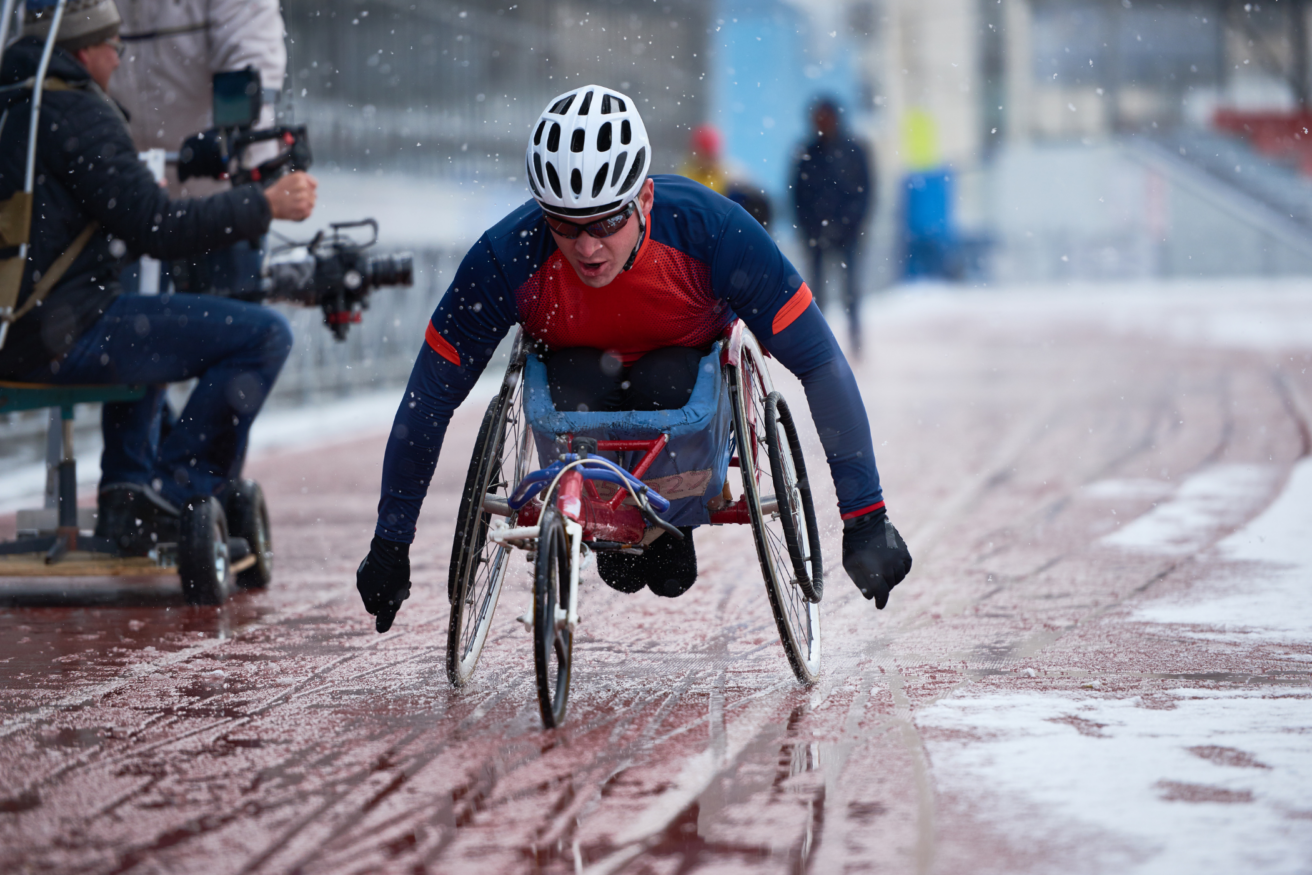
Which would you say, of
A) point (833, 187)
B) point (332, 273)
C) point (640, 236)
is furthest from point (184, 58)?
point (833, 187)

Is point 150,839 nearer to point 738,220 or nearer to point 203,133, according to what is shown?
point 738,220

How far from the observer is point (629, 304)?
4.98 metres

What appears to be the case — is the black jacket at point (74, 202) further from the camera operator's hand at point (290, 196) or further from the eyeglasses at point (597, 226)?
the eyeglasses at point (597, 226)

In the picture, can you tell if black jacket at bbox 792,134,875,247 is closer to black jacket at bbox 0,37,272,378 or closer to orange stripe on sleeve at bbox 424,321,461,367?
black jacket at bbox 0,37,272,378

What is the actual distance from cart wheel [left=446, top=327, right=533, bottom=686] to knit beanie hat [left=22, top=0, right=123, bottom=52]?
2464mm

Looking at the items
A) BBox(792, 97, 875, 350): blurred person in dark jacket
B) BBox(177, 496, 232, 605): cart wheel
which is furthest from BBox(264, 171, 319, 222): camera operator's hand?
BBox(792, 97, 875, 350): blurred person in dark jacket

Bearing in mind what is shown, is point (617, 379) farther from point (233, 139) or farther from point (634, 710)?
point (233, 139)

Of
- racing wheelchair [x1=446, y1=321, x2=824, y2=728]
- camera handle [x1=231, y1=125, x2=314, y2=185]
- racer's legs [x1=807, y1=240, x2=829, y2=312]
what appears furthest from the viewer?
racer's legs [x1=807, y1=240, x2=829, y2=312]

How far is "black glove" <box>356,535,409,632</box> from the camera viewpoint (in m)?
5.16

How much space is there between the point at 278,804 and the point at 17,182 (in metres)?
3.17

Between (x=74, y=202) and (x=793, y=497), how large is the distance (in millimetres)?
2927

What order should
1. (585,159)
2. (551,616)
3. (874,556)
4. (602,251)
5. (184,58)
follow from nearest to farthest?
1. (551,616)
2. (585,159)
3. (602,251)
4. (874,556)
5. (184,58)

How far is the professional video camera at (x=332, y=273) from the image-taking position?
7020mm

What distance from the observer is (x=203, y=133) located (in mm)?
7020
